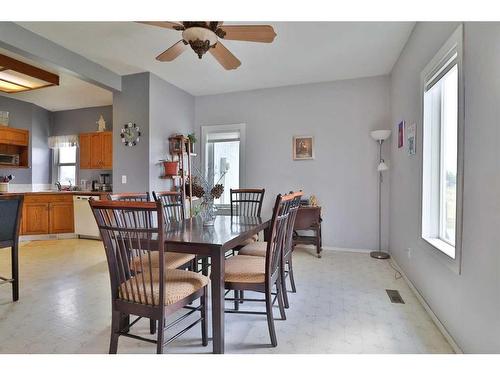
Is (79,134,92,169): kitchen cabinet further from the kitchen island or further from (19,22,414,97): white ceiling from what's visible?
(19,22,414,97): white ceiling

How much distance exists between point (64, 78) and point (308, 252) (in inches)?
178

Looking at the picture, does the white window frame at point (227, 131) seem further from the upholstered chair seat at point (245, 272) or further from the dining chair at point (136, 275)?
the dining chair at point (136, 275)

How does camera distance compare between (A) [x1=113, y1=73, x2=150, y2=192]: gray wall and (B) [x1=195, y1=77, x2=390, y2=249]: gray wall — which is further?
(B) [x1=195, y1=77, x2=390, y2=249]: gray wall

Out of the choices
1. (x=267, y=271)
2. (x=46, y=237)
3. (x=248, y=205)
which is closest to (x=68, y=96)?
(x=46, y=237)

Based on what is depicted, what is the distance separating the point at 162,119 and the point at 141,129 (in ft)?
1.29

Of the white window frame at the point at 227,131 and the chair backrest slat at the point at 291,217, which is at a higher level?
the white window frame at the point at 227,131

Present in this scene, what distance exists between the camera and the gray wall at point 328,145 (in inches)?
165

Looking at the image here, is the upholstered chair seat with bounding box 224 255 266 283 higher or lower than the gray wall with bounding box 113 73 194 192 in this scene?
lower

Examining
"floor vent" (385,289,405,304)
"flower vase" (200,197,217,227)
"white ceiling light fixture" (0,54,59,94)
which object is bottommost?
"floor vent" (385,289,405,304)

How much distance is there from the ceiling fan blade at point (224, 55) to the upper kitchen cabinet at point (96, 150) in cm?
358

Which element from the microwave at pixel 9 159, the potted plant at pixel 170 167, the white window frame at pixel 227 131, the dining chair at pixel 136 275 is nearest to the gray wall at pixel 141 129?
the potted plant at pixel 170 167

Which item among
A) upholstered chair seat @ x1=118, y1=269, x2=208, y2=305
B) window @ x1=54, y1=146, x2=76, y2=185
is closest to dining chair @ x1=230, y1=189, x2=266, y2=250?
Result: upholstered chair seat @ x1=118, y1=269, x2=208, y2=305

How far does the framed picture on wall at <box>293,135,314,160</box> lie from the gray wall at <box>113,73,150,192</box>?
229 cm

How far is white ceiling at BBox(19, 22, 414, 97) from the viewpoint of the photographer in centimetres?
283
